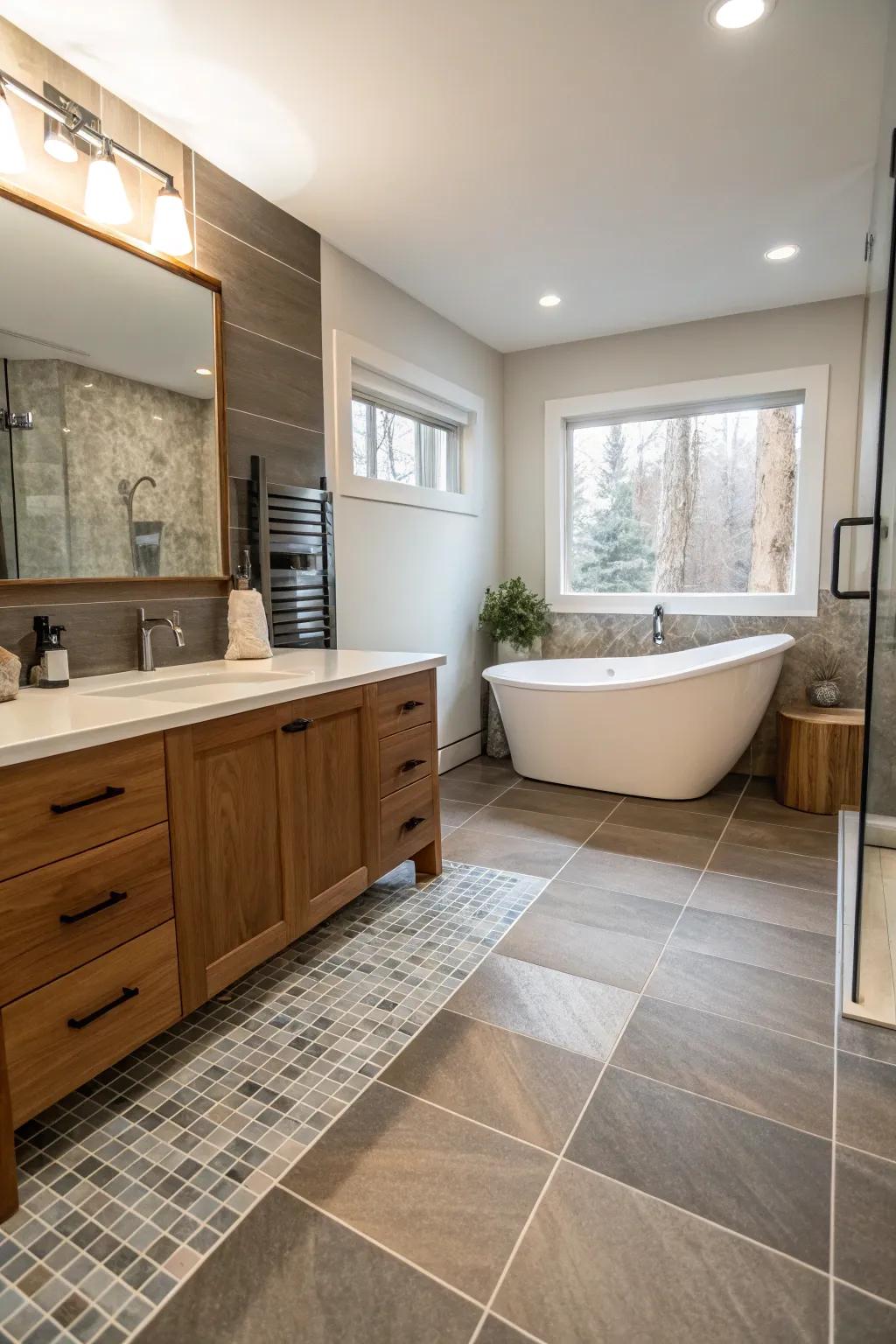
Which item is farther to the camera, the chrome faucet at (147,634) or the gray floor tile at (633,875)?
the gray floor tile at (633,875)

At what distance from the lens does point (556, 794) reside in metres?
3.62

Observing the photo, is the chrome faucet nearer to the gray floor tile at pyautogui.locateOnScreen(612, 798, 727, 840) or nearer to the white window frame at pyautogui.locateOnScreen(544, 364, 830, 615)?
the gray floor tile at pyautogui.locateOnScreen(612, 798, 727, 840)

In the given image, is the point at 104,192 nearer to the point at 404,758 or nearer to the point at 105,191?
the point at 105,191

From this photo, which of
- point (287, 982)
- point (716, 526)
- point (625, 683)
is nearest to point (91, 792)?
point (287, 982)

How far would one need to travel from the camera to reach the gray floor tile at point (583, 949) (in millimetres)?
1979

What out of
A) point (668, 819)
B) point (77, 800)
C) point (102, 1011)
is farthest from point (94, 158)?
point (668, 819)

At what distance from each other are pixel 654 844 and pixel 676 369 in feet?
8.76

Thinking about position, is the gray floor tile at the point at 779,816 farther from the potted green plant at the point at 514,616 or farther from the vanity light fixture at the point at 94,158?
the vanity light fixture at the point at 94,158

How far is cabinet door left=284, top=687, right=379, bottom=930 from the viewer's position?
1898 mm

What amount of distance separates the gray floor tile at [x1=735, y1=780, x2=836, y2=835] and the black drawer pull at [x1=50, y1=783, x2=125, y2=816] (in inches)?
109

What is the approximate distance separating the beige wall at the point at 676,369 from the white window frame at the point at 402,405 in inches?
15.8

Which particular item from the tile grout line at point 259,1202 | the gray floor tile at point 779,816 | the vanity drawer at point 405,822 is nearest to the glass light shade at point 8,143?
the vanity drawer at point 405,822

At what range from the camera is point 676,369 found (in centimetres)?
399

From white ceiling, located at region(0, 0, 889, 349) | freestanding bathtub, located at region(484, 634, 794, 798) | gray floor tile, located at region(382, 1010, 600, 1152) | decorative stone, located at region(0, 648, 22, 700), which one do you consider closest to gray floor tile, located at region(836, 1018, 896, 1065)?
gray floor tile, located at region(382, 1010, 600, 1152)
